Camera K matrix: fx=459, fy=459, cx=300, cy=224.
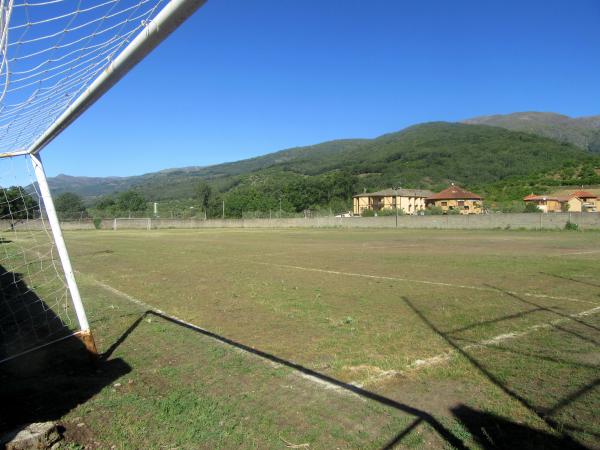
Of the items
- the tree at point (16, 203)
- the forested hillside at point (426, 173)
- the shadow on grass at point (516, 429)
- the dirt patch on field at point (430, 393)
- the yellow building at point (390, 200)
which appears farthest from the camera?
the forested hillside at point (426, 173)

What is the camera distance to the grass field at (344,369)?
11.3 ft

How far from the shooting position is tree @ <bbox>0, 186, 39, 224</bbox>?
8898 millimetres

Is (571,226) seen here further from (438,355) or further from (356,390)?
(356,390)

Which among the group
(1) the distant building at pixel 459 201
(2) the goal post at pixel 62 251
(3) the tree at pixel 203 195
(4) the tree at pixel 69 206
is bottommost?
(1) the distant building at pixel 459 201

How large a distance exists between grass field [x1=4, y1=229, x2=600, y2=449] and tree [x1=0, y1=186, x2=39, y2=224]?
2227 mm

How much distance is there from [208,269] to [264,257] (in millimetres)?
4452

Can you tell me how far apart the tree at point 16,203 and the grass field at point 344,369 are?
223 cm

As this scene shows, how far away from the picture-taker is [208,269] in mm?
14688

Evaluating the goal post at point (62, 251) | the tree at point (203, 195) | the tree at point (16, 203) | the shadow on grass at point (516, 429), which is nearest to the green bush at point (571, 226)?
the shadow on grass at point (516, 429)

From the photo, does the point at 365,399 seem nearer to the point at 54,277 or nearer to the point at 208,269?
the point at 208,269

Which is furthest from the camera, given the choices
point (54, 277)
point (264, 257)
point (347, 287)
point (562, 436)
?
point (264, 257)

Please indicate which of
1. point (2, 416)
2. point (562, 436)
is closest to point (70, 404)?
point (2, 416)

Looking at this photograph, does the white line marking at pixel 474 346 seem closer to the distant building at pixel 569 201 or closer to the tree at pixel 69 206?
the tree at pixel 69 206

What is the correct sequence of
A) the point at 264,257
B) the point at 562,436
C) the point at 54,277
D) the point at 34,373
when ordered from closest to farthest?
the point at 562,436 < the point at 34,373 < the point at 54,277 < the point at 264,257
